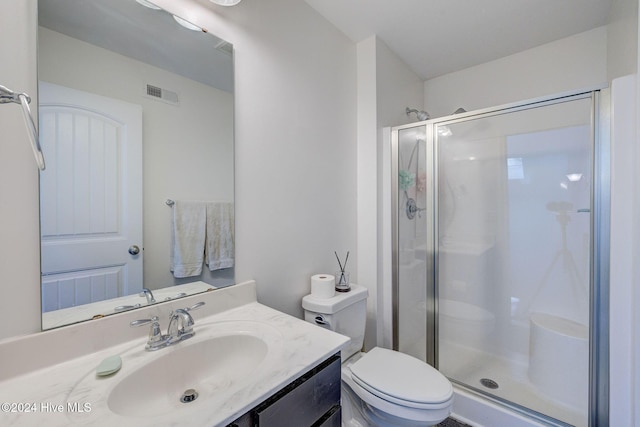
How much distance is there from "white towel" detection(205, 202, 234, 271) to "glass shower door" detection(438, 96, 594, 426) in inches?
54.6

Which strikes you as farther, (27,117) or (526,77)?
(526,77)

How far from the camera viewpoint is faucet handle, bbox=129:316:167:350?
0.87m

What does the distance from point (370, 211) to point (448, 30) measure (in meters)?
1.30

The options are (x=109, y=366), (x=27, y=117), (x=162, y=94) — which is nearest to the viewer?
(x=27, y=117)

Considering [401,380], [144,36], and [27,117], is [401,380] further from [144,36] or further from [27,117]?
[144,36]

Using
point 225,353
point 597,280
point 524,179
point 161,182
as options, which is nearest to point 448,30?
point 524,179

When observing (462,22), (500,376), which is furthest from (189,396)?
(462,22)

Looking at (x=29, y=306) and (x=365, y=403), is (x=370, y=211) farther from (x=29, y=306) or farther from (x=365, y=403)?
(x=29, y=306)

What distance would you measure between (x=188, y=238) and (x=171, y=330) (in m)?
0.36

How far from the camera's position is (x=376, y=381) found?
1245 mm

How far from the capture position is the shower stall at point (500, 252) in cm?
158

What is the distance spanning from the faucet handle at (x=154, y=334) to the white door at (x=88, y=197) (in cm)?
13

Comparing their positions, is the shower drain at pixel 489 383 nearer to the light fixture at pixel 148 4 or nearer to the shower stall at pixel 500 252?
the shower stall at pixel 500 252

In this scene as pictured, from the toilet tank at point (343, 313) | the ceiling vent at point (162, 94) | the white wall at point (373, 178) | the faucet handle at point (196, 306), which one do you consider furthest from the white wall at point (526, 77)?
the faucet handle at point (196, 306)
